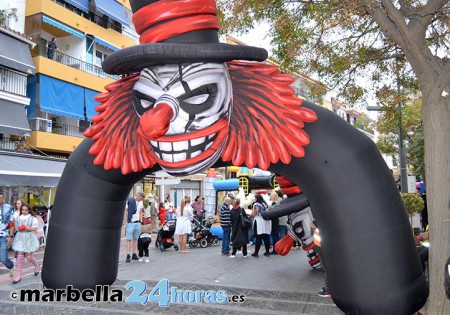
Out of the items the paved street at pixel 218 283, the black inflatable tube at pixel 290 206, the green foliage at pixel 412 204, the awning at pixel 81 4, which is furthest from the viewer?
the awning at pixel 81 4

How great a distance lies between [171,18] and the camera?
115 inches

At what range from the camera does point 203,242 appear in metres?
12.4

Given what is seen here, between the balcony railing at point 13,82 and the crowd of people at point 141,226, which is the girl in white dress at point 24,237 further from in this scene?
the balcony railing at point 13,82

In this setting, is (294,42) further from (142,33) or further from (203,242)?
(203,242)

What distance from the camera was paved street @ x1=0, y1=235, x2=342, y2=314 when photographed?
5512 mm

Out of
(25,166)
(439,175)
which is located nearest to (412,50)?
(439,175)

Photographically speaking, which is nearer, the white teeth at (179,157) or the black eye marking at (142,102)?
the white teeth at (179,157)

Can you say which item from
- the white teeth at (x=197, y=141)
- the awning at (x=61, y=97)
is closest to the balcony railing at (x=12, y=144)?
the awning at (x=61, y=97)

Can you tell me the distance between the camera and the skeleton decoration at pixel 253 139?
2803 millimetres

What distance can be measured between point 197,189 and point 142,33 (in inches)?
1048

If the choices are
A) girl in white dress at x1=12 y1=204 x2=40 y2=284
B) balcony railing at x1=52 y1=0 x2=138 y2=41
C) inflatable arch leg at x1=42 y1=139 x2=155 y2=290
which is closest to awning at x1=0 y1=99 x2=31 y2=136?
balcony railing at x1=52 y1=0 x2=138 y2=41

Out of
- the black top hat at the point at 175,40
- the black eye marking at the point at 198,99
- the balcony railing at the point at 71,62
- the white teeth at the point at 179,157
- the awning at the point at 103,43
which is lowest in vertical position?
the white teeth at the point at 179,157

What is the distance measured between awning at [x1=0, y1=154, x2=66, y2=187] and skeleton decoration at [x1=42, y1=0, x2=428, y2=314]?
8.76 m

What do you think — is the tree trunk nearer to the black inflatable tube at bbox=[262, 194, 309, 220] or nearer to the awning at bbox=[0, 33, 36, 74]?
the black inflatable tube at bbox=[262, 194, 309, 220]
